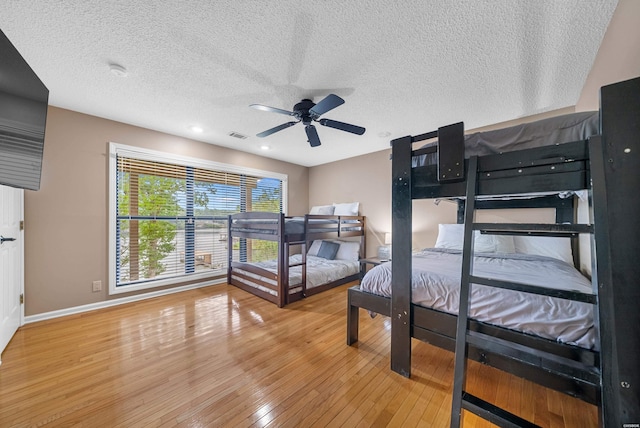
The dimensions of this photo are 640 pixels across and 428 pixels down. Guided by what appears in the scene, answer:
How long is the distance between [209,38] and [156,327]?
9.07 ft

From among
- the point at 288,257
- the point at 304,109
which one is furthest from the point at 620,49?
the point at 288,257

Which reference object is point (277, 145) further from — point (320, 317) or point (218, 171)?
point (320, 317)

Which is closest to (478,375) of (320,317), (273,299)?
(320,317)

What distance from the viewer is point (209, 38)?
1.72 meters

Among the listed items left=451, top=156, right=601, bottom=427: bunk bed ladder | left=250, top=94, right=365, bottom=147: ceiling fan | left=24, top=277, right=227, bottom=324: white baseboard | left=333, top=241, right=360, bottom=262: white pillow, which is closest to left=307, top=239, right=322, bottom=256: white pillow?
left=333, top=241, right=360, bottom=262: white pillow

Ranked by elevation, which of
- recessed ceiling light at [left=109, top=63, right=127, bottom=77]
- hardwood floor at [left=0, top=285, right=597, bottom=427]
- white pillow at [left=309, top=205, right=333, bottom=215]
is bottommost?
hardwood floor at [left=0, top=285, right=597, bottom=427]

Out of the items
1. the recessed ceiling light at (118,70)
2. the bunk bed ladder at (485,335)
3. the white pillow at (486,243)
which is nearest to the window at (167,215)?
the recessed ceiling light at (118,70)

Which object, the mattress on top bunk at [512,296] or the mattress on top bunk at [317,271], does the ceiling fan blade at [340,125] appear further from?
the mattress on top bunk at [317,271]

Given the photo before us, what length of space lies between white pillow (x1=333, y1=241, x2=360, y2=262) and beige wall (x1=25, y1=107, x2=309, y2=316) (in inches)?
136

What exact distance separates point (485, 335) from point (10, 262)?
406 cm

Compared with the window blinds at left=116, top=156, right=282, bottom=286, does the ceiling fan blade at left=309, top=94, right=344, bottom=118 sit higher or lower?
higher

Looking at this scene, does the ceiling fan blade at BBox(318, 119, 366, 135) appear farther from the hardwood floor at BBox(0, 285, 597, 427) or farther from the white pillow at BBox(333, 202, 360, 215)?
the white pillow at BBox(333, 202, 360, 215)

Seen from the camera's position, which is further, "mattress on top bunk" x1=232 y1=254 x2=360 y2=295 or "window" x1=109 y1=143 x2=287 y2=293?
"mattress on top bunk" x1=232 y1=254 x2=360 y2=295

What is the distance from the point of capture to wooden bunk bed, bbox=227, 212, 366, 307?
3.15 meters
